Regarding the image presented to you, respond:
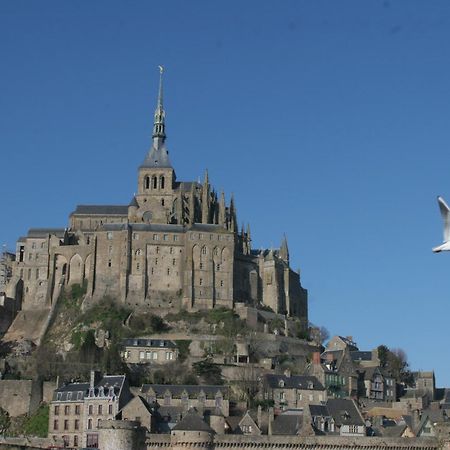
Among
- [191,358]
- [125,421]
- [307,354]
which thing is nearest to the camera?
[125,421]

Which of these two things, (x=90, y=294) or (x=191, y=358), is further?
(x=90, y=294)

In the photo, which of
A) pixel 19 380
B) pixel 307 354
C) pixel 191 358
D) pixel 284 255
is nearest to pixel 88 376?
pixel 19 380

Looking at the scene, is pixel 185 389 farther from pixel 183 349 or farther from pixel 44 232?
pixel 44 232

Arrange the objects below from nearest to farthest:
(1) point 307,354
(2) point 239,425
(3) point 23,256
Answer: (2) point 239,425 → (1) point 307,354 → (3) point 23,256

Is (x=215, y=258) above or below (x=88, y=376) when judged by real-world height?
above

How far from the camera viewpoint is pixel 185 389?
2945 inches

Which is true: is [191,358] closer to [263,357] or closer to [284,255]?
[263,357]

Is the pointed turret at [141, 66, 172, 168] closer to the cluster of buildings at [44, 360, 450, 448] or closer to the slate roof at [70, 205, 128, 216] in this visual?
the slate roof at [70, 205, 128, 216]

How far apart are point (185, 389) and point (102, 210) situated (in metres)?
37.7

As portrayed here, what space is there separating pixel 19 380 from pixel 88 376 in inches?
211

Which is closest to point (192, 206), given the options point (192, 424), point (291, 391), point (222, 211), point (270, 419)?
point (222, 211)

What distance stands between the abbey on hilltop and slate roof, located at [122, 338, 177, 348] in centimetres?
743

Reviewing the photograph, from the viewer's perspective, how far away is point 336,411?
2953 inches

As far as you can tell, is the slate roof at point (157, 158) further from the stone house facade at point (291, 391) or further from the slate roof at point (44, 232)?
the stone house facade at point (291, 391)
